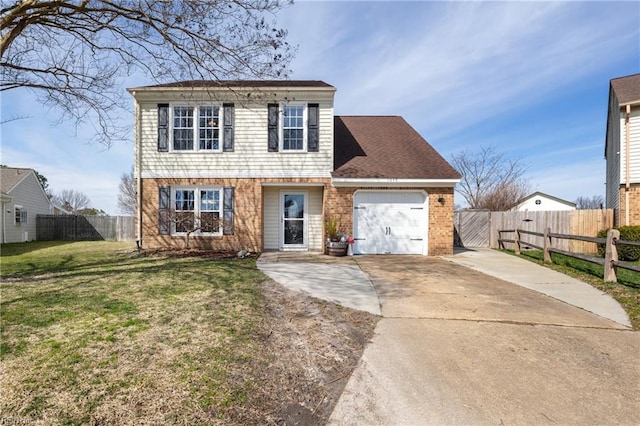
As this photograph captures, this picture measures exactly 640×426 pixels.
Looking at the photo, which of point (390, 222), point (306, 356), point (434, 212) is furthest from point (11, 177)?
point (306, 356)

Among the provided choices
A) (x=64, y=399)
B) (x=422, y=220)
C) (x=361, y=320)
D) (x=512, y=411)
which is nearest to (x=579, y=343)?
(x=512, y=411)

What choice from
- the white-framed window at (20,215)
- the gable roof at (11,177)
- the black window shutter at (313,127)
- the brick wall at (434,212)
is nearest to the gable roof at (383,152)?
the brick wall at (434,212)

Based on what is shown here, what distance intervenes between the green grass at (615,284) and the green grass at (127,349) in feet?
17.5

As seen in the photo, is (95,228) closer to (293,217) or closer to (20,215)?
(20,215)

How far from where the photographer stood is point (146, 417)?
224 cm

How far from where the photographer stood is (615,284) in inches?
253

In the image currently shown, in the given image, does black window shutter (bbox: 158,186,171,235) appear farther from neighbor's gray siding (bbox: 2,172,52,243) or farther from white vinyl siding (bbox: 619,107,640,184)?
white vinyl siding (bbox: 619,107,640,184)

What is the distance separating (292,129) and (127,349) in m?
9.08

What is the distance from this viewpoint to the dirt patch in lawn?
2441 millimetres

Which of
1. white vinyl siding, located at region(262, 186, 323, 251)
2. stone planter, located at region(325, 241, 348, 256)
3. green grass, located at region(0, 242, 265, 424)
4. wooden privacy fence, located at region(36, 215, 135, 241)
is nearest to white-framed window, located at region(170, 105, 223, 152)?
white vinyl siding, located at region(262, 186, 323, 251)

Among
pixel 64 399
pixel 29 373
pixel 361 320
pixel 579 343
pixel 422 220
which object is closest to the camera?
pixel 64 399

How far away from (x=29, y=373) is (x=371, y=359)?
312 centimetres

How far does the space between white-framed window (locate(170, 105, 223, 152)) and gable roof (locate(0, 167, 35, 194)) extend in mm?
14199

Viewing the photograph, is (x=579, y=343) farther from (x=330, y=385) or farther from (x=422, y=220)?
(x=422, y=220)
